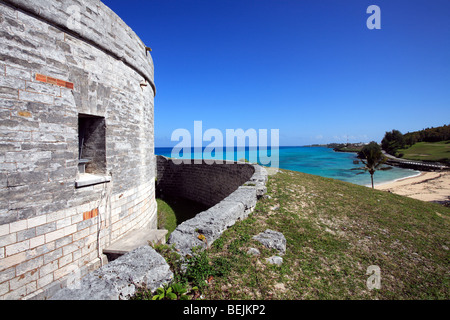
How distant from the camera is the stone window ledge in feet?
13.2

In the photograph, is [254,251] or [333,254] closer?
[254,251]

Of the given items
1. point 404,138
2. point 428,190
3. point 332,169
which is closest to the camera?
point 428,190

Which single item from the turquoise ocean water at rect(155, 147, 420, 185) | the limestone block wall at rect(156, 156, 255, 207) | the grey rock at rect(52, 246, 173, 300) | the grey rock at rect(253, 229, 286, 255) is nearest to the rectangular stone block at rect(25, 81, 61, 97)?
the grey rock at rect(52, 246, 173, 300)

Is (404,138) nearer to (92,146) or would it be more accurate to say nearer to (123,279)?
(92,146)

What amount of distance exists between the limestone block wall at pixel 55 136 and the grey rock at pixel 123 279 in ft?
7.40

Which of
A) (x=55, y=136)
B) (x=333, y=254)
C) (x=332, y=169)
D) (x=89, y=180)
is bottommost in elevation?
(x=332, y=169)

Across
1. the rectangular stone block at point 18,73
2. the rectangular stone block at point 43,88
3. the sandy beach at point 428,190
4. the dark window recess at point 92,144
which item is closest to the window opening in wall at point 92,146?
the dark window recess at point 92,144

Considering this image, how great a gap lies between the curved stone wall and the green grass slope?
266 millimetres

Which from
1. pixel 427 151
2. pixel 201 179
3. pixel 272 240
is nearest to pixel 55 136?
pixel 272 240

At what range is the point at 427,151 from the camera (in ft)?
159

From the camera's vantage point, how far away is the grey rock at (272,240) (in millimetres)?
3481

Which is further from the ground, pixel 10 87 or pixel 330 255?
pixel 10 87

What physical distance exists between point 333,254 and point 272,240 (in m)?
1.14
